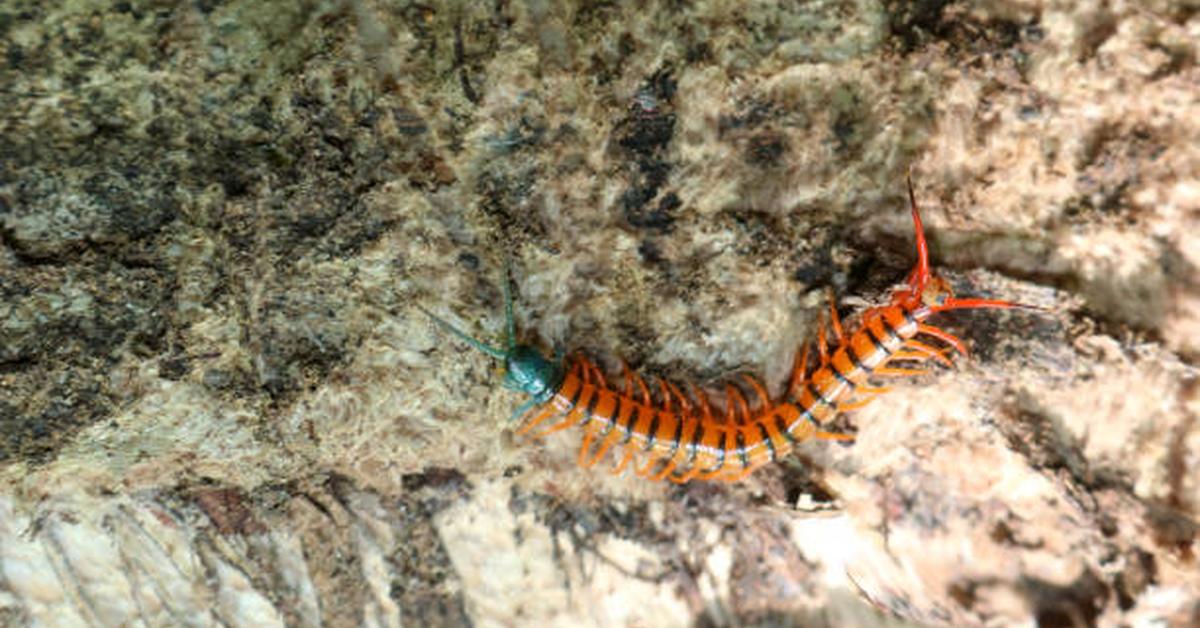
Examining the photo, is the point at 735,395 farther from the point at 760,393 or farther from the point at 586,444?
the point at 586,444

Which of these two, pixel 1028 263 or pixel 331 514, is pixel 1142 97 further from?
pixel 331 514

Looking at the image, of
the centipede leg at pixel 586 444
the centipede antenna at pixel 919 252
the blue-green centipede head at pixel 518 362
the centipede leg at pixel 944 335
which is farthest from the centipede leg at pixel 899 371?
the blue-green centipede head at pixel 518 362

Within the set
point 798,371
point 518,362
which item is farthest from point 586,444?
point 798,371

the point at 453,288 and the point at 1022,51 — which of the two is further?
the point at 453,288

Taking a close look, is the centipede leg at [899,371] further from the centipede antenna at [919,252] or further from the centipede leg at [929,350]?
the centipede antenna at [919,252]

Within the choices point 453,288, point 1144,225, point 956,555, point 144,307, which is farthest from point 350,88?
point 956,555

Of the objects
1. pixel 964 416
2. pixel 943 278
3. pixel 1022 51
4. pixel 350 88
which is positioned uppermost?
pixel 350 88
